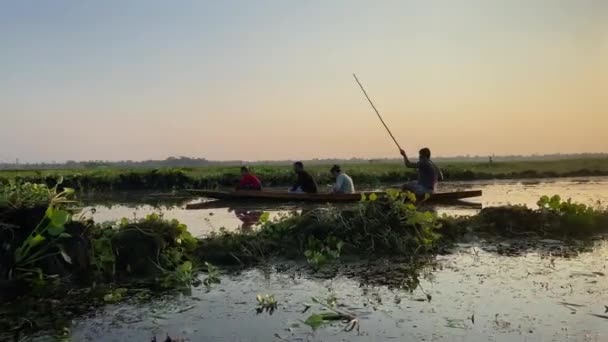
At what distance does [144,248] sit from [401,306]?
147 inches

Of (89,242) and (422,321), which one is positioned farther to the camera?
(89,242)

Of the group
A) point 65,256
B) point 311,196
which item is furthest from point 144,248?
point 311,196

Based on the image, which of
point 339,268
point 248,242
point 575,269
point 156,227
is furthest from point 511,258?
point 156,227

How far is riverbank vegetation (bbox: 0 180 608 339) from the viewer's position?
23.1 feet

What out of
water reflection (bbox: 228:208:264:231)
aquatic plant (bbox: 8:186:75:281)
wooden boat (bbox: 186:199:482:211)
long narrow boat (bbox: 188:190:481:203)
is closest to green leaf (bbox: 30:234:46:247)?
aquatic plant (bbox: 8:186:75:281)

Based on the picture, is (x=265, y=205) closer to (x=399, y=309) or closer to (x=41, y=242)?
(x=41, y=242)

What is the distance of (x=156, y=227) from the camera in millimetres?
8320

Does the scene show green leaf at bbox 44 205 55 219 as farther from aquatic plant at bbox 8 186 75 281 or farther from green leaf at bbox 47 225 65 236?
green leaf at bbox 47 225 65 236

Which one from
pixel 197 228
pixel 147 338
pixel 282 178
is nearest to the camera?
pixel 147 338

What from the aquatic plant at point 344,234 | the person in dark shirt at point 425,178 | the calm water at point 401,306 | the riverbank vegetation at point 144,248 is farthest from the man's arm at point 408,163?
the calm water at point 401,306

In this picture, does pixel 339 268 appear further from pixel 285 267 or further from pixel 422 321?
pixel 422 321

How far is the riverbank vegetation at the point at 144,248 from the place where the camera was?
7.04 m

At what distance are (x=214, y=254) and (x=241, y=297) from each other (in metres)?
2.09

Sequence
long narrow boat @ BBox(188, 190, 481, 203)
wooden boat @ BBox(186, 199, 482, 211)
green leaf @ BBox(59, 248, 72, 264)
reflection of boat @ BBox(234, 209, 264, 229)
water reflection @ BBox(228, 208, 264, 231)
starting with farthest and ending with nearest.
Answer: wooden boat @ BBox(186, 199, 482, 211), long narrow boat @ BBox(188, 190, 481, 203), reflection of boat @ BBox(234, 209, 264, 229), water reflection @ BBox(228, 208, 264, 231), green leaf @ BBox(59, 248, 72, 264)
